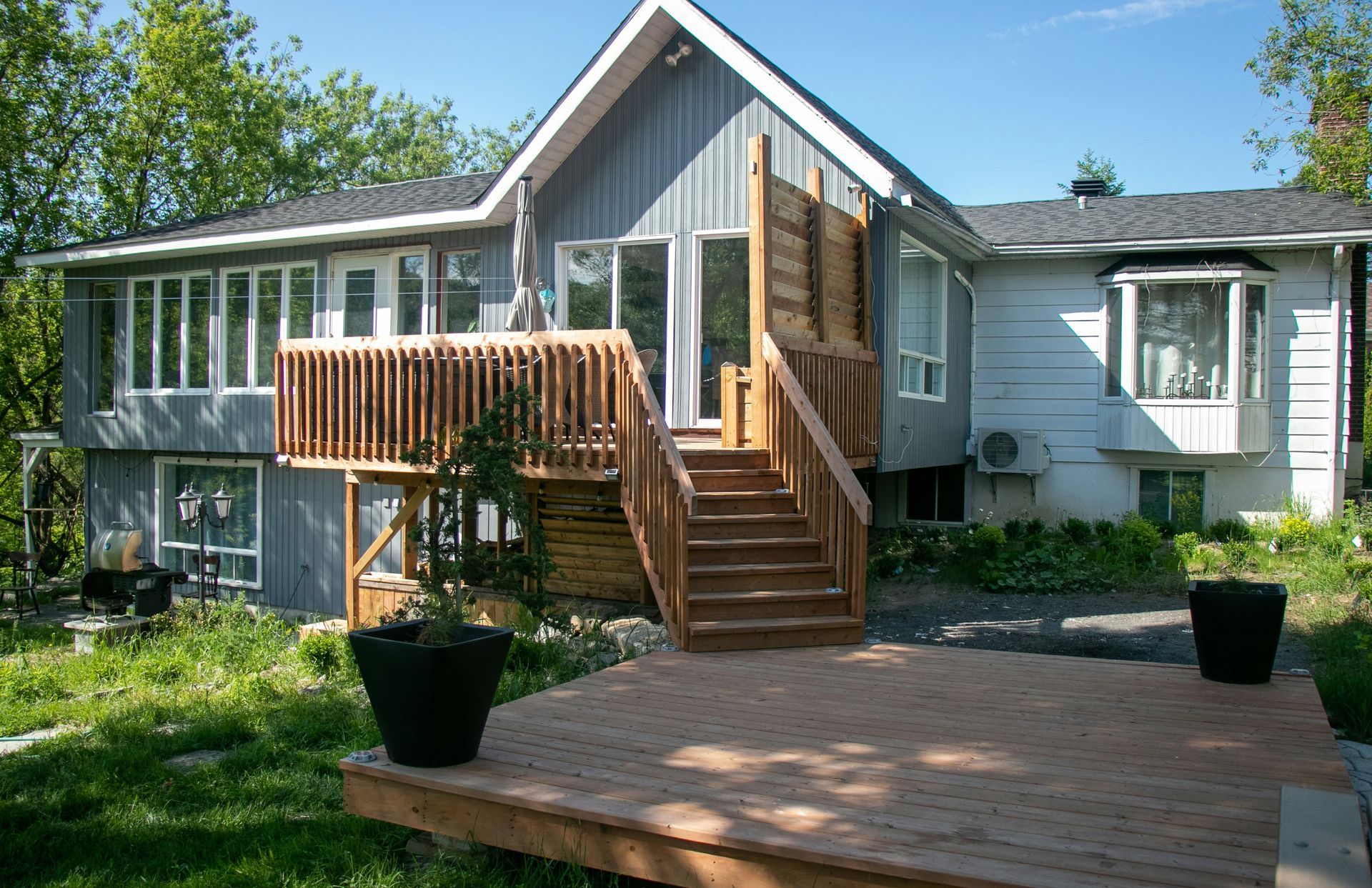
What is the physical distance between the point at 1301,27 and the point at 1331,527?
8709 millimetres

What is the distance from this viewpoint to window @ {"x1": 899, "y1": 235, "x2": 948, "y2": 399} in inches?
431

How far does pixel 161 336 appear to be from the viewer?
14.6 metres

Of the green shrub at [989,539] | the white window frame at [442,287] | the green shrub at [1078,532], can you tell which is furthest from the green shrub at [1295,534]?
the white window frame at [442,287]

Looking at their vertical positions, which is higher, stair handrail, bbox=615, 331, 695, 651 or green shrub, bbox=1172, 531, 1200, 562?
stair handrail, bbox=615, 331, 695, 651

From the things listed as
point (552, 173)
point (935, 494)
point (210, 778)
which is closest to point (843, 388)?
point (552, 173)

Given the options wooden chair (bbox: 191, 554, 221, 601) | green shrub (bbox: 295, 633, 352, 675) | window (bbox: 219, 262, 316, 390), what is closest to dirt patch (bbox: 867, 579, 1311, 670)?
green shrub (bbox: 295, 633, 352, 675)

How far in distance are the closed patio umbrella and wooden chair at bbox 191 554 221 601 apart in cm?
654

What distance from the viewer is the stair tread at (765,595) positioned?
6762 mm

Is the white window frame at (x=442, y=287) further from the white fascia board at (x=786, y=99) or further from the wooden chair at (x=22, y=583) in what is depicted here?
the wooden chair at (x=22, y=583)

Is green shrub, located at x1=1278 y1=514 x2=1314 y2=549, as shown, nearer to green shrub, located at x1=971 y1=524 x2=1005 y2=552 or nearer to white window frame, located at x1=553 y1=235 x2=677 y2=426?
green shrub, located at x1=971 y1=524 x2=1005 y2=552

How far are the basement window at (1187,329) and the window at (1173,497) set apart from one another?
0.94 meters

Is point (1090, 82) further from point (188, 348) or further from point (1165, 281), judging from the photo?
point (188, 348)

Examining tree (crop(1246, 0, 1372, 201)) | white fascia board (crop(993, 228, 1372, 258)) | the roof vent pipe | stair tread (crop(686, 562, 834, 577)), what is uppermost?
tree (crop(1246, 0, 1372, 201))

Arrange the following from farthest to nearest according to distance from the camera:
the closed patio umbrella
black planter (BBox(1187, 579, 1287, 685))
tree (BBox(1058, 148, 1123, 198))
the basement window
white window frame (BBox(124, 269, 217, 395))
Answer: tree (BBox(1058, 148, 1123, 198)), white window frame (BBox(124, 269, 217, 395)), the basement window, the closed patio umbrella, black planter (BBox(1187, 579, 1287, 685))
